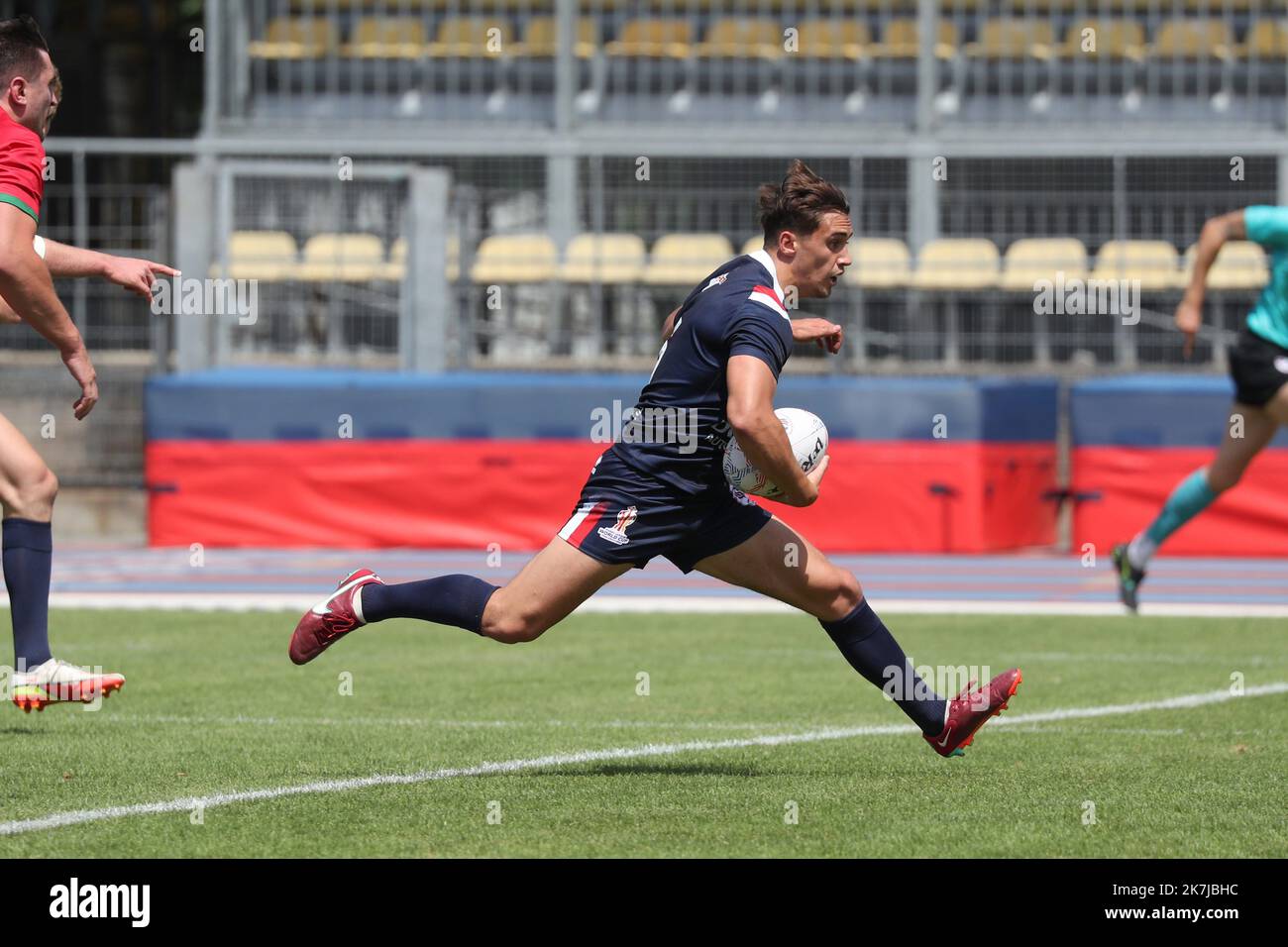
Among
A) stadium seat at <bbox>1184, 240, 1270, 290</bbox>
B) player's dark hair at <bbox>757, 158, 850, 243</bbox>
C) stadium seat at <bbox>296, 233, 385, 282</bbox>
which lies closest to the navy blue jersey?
player's dark hair at <bbox>757, 158, 850, 243</bbox>

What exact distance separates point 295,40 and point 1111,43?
9484 mm

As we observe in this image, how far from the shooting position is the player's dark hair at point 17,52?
6.98 metres

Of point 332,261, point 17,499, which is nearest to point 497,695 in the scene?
point 17,499

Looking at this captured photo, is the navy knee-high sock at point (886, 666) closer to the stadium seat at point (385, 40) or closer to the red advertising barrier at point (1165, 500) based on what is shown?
the red advertising barrier at point (1165, 500)

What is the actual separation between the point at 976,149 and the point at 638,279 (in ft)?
11.4

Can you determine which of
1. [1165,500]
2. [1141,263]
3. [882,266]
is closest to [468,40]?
[882,266]

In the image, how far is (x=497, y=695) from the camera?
896 cm

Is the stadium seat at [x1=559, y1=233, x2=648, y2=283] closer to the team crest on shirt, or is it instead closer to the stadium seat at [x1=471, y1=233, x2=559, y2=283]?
the stadium seat at [x1=471, y1=233, x2=559, y2=283]

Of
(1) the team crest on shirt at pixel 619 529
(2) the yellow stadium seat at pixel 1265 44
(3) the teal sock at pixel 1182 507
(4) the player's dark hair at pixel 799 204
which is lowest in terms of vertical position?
(3) the teal sock at pixel 1182 507

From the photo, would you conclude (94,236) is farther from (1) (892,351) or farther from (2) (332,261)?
(1) (892,351)

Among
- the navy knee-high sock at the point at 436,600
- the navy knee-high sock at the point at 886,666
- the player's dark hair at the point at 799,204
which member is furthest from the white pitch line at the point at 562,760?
the player's dark hair at the point at 799,204

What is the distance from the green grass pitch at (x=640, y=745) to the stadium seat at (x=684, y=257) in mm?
7522

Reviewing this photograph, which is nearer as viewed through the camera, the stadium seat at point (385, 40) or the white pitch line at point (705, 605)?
the white pitch line at point (705, 605)

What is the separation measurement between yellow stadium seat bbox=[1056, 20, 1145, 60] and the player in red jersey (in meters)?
18.8
